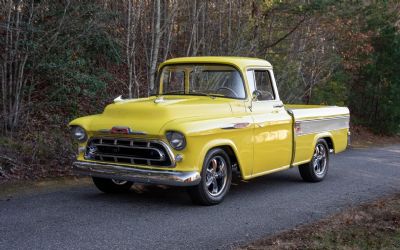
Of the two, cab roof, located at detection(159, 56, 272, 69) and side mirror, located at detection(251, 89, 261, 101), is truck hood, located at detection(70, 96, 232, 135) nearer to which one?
side mirror, located at detection(251, 89, 261, 101)

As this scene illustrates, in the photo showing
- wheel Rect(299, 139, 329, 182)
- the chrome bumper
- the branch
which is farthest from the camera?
the branch

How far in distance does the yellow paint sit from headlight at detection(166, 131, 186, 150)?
0.19 ft

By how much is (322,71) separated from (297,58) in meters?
1.64

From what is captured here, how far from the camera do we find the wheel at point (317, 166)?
30.9 ft

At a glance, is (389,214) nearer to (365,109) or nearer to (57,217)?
(57,217)

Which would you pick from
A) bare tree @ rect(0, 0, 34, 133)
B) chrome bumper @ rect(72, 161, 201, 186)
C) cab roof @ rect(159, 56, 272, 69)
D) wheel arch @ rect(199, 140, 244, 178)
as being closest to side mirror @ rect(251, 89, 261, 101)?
cab roof @ rect(159, 56, 272, 69)

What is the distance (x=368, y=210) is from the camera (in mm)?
7152

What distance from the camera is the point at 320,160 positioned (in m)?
9.80

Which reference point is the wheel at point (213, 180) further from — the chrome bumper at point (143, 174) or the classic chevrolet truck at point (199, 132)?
the chrome bumper at point (143, 174)

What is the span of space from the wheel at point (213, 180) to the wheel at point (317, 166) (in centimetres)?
243

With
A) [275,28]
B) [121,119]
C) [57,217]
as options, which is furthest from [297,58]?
[57,217]

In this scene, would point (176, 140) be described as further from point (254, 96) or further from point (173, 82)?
point (173, 82)

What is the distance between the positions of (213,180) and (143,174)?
1.05m

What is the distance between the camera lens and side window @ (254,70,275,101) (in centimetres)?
834
